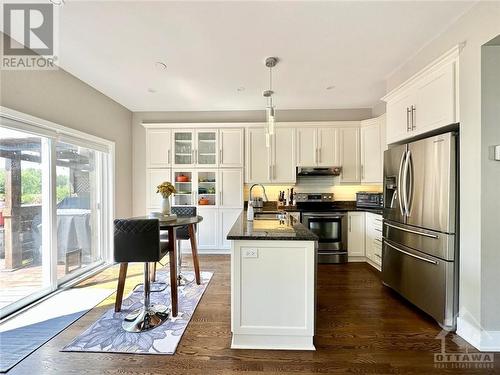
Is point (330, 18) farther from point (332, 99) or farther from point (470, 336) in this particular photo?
point (470, 336)

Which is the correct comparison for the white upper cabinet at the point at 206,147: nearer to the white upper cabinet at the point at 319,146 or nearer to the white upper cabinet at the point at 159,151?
the white upper cabinet at the point at 159,151

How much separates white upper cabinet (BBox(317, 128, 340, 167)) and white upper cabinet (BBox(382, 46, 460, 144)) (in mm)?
1396

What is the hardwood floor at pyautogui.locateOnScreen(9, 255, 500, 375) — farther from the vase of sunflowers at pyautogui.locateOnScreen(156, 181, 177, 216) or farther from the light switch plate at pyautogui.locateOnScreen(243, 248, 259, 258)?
the vase of sunflowers at pyautogui.locateOnScreen(156, 181, 177, 216)

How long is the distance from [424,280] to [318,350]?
1281 mm

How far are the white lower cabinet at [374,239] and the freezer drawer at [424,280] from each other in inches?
30.0

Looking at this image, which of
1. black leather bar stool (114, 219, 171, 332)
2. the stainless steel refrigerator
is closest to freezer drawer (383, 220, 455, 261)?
the stainless steel refrigerator

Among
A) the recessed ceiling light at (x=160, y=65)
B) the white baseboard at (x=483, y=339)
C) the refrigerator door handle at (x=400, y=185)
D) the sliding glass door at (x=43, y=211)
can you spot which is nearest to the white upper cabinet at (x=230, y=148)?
the recessed ceiling light at (x=160, y=65)

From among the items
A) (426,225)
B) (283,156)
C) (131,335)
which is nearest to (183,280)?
(131,335)

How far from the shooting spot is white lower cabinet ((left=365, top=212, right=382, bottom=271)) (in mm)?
3744

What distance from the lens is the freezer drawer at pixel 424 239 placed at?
2.18 meters

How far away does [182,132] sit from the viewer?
15.3ft

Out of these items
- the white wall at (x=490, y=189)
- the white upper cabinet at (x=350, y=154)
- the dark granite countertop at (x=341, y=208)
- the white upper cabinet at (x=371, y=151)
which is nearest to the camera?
the white wall at (x=490, y=189)

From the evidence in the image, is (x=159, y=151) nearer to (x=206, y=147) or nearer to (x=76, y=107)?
(x=206, y=147)

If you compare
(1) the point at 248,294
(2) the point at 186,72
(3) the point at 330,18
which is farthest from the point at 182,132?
(1) the point at 248,294
